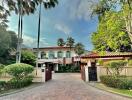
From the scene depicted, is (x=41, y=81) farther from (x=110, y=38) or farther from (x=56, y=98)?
(x=56, y=98)

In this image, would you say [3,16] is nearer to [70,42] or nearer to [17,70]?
[17,70]

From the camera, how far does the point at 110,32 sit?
2005 cm

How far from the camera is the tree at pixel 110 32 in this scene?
19.0 meters

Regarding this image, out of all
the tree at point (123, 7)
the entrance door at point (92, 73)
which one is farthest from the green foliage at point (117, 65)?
the entrance door at point (92, 73)

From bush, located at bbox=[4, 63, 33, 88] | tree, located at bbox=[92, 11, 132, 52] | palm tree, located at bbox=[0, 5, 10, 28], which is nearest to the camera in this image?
tree, located at bbox=[92, 11, 132, 52]

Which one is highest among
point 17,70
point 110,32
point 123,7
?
point 123,7

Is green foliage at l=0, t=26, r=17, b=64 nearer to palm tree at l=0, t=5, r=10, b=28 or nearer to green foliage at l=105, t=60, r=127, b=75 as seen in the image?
palm tree at l=0, t=5, r=10, b=28

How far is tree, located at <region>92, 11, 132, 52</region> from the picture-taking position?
62.4 feet

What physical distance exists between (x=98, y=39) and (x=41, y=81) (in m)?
8.37

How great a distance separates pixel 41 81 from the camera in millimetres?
26188

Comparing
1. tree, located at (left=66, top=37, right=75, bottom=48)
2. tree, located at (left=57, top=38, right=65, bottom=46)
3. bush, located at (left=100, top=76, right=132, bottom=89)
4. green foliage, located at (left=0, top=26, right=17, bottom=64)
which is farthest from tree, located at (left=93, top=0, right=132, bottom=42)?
tree, located at (left=57, top=38, right=65, bottom=46)

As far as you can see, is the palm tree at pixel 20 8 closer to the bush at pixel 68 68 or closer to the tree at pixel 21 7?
the tree at pixel 21 7

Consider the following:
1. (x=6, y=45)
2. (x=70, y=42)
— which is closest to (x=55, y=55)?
(x=70, y=42)

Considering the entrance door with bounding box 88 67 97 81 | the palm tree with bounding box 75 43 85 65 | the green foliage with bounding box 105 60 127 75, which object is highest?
the palm tree with bounding box 75 43 85 65
